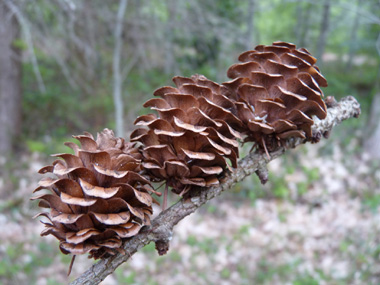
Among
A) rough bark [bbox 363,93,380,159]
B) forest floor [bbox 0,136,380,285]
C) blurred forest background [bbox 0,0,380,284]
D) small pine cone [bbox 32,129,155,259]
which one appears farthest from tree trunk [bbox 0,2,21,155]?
rough bark [bbox 363,93,380,159]

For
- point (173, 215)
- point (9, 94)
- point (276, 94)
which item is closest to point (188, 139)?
point (173, 215)

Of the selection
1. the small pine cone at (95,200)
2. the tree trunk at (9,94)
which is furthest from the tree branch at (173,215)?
the tree trunk at (9,94)

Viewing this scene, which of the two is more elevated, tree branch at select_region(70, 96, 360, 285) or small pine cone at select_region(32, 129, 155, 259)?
small pine cone at select_region(32, 129, 155, 259)

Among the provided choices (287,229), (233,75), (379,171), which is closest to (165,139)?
(233,75)

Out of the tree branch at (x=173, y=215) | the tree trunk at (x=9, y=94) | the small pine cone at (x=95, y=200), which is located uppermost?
the tree trunk at (x=9, y=94)

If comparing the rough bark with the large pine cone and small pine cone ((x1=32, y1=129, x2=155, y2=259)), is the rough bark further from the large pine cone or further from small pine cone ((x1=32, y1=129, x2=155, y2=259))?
small pine cone ((x1=32, y1=129, x2=155, y2=259))

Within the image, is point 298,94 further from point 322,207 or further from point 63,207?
point 322,207

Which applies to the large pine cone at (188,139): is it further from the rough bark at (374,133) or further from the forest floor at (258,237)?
the rough bark at (374,133)
